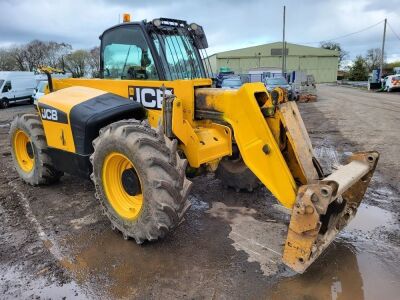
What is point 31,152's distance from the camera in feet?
20.9

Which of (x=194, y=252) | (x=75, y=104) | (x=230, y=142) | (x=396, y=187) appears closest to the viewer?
(x=194, y=252)

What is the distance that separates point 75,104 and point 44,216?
5.23ft

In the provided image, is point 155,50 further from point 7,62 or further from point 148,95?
point 7,62

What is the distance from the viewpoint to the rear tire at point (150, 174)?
12.2ft

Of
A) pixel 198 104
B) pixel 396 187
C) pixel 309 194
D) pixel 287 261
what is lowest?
pixel 396 187

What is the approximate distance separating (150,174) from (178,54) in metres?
1.84

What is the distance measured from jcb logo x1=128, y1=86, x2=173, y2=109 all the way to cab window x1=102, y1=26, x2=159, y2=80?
15cm

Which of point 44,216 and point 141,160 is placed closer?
point 141,160

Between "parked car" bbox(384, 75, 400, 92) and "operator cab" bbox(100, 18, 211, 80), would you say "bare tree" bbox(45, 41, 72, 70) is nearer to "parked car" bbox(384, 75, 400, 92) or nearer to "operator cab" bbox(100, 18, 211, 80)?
"parked car" bbox(384, 75, 400, 92)

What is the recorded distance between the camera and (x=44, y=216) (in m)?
5.21

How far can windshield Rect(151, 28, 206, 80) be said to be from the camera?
15.3 feet

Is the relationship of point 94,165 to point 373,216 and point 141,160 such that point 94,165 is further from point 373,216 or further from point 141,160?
point 373,216

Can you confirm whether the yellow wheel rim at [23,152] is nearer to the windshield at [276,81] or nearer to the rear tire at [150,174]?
the rear tire at [150,174]

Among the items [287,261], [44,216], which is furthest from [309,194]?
[44,216]
